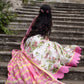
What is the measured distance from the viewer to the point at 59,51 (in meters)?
2.58

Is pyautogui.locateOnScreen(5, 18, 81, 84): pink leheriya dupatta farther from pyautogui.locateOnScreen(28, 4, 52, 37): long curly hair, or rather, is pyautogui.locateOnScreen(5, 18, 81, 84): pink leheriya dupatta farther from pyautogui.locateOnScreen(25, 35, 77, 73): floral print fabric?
pyautogui.locateOnScreen(28, 4, 52, 37): long curly hair

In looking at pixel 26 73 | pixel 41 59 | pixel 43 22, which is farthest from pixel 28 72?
pixel 43 22

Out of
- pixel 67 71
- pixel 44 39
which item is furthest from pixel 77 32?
pixel 67 71

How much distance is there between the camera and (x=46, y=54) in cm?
251

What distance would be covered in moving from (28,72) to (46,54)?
0.43 m

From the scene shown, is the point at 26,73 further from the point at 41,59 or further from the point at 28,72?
the point at 41,59

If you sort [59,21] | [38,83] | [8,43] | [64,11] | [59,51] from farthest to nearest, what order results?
[64,11], [59,21], [8,43], [59,51], [38,83]

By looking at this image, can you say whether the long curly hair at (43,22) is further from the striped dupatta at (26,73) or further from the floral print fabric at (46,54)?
the striped dupatta at (26,73)

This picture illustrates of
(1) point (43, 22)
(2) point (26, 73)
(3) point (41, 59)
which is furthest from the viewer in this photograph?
(1) point (43, 22)

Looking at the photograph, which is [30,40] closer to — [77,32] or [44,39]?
[44,39]

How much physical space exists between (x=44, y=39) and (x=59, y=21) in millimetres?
1739

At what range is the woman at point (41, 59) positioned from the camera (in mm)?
2246

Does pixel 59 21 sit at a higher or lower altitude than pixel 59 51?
higher

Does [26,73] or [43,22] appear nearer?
[26,73]
